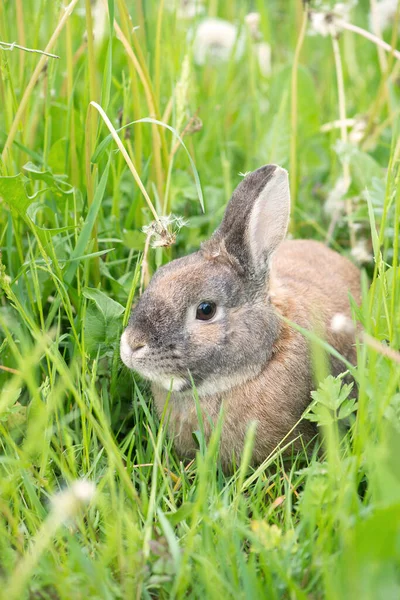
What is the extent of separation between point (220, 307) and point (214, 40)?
317 cm

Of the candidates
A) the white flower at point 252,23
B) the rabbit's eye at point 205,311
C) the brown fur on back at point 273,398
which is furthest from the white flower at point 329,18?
the rabbit's eye at point 205,311

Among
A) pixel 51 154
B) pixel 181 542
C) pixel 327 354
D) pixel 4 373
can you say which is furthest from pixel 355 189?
pixel 181 542

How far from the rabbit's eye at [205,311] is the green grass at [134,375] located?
0.36 m

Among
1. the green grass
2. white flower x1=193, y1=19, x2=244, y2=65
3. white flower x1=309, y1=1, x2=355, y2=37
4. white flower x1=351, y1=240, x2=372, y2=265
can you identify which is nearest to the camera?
the green grass

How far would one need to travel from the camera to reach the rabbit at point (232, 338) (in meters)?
2.81

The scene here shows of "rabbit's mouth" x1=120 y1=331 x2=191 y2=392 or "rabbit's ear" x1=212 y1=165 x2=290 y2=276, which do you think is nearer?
"rabbit's mouth" x1=120 y1=331 x2=191 y2=392

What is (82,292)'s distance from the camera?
3059mm

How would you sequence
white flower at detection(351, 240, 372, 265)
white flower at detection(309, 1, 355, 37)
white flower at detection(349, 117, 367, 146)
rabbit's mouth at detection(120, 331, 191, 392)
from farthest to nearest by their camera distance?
white flower at detection(349, 117, 367, 146)
white flower at detection(351, 240, 372, 265)
white flower at detection(309, 1, 355, 37)
rabbit's mouth at detection(120, 331, 191, 392)

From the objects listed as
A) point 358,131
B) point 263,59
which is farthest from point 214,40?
point 358,131

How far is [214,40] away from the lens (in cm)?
547

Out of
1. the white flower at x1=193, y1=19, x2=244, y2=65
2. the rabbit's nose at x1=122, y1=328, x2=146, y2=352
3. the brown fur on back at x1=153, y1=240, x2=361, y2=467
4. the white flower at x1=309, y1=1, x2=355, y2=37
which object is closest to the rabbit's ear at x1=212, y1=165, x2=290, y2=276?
the brown fur on back at x1=153, y1=240, x2=361, y2=467

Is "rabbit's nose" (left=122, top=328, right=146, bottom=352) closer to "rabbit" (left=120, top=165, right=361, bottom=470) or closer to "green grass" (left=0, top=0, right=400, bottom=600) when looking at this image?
"rabbit" (left=120, top=165, right=361, bottom=470)

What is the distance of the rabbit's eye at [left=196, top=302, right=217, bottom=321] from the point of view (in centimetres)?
288

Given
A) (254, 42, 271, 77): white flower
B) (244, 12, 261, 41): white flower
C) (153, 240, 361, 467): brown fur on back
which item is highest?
(244, 12, 261, 41): white flower
